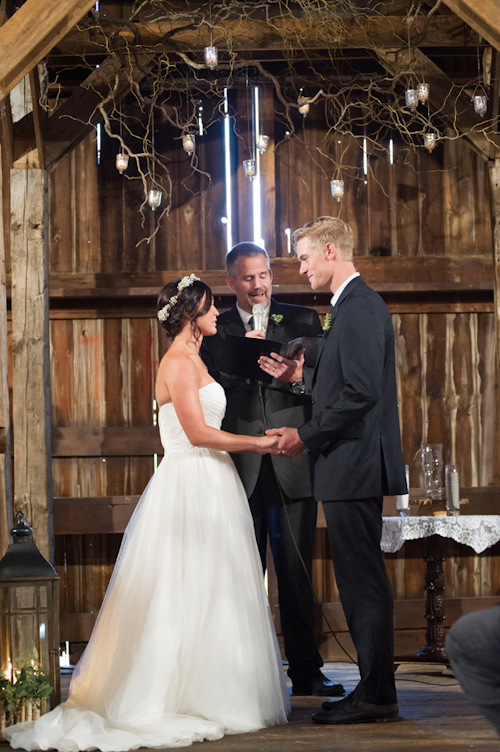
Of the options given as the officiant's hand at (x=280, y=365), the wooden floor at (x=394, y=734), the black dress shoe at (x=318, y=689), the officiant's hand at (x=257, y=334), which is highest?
the officiant's hand at (x=257, y=334)

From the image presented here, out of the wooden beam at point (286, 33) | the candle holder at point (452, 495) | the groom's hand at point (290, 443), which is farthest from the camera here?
the candle holder at point (452, 495)

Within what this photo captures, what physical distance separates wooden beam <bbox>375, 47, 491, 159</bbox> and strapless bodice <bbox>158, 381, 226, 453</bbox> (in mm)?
2034

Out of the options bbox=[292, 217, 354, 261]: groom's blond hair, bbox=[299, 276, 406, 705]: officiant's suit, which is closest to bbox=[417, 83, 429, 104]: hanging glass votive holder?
bbox=[292, 217, 354, 261]: groom's blond hair

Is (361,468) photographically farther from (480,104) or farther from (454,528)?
(480,104)

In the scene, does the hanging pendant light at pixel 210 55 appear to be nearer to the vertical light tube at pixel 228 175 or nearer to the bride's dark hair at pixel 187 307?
the bride's dark hair at pixel 187 307

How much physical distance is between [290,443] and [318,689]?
48.7 inches

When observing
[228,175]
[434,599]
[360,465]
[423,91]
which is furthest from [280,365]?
[228,175]

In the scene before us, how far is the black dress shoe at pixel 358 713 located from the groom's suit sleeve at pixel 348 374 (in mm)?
953

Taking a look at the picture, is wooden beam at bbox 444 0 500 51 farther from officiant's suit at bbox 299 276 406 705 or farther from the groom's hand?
the groom's hand

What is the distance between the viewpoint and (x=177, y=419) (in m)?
3.51

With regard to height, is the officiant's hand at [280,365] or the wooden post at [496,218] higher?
the wooden post at [496,218]

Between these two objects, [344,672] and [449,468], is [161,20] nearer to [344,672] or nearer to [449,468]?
[449,468]

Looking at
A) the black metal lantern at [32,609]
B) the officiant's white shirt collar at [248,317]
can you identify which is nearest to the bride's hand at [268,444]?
the officiant's white shirt collar at [248,317]

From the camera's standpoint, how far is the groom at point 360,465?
3086mm
